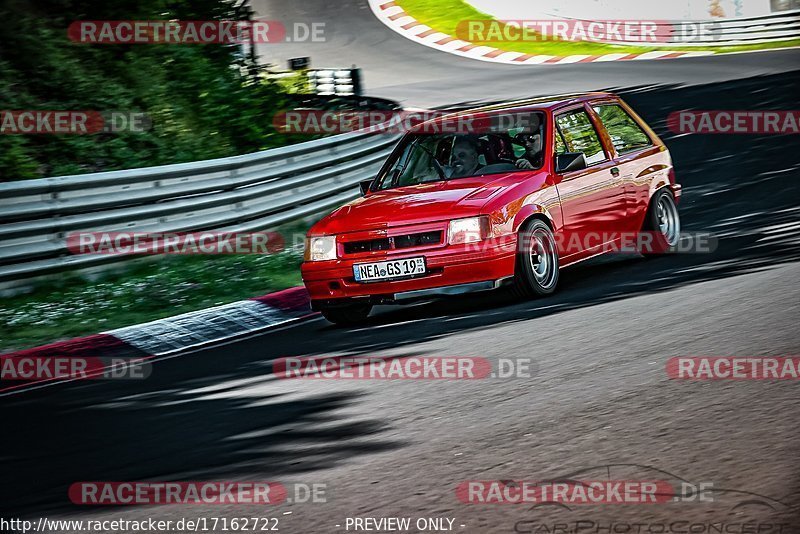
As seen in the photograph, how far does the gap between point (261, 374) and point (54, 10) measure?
10085 millimetres

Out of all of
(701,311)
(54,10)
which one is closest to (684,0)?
(54,10)

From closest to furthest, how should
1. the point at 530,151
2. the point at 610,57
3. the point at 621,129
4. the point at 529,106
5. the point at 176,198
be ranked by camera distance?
the point at 530,151
the point at 529,106
the point at 621,129
the point at 176,198
the point at 610,57

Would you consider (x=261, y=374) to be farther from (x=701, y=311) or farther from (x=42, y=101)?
(x=42, y=101)

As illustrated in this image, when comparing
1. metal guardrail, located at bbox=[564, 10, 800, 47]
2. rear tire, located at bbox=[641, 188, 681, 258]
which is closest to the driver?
rear tire, located at bbox=[641, 188, 681, 258]

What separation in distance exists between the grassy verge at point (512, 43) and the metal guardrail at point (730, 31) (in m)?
0.44

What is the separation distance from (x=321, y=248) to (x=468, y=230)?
3.89 feet

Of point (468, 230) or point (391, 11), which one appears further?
point (391, 11)

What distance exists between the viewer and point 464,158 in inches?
378

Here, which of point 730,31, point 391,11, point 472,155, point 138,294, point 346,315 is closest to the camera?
point 346,315

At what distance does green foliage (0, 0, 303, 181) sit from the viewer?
574 inches

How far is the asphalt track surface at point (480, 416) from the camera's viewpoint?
14.3 ft

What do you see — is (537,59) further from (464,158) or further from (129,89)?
(464,158)

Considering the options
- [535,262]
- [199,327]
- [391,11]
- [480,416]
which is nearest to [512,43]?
[391,11]

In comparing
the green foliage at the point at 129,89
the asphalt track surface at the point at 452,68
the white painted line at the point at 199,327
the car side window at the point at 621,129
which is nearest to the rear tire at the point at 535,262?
the car side window at the point at 621,129
